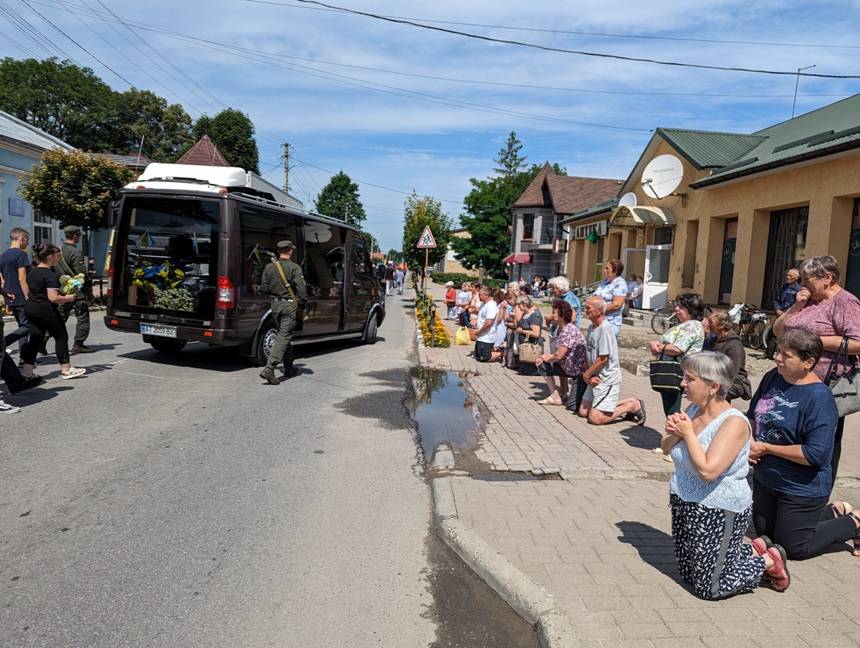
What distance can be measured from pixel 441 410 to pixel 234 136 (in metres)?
53.0

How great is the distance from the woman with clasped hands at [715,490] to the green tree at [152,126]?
62058 mm

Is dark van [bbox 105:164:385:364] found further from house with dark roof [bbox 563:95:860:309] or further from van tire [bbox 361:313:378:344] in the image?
house with dark roof [bbox 563:95:860:309]

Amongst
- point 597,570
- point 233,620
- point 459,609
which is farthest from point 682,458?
point 233,620

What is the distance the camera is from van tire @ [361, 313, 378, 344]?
1460 cm

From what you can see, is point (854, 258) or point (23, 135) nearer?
point (854, 258)

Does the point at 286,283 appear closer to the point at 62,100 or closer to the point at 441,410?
the point at 441,410

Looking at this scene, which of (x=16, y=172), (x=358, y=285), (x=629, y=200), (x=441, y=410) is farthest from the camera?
(x=16, y=172)

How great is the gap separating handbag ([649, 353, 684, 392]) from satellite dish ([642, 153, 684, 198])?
1443 centimetres

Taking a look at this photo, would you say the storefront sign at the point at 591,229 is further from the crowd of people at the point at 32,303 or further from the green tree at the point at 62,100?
the green tree at the point at 62,100

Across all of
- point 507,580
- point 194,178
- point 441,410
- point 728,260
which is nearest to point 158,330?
point 194,178

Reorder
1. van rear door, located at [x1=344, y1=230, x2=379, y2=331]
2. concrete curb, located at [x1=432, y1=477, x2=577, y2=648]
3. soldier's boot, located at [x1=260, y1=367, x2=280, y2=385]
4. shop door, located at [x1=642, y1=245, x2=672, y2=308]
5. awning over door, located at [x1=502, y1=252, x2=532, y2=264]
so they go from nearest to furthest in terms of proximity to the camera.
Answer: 1. concrete curb, located at [x1=432, y1=477, x2=577, y2=648]
2. soldier's boot, located at [x1=260, y1=367, x2=280, y2=385]
3. van rear door, located at [x1=344, y1=230, x2=379, y2=331]
4. shop door, located at [x1=642, y1=245, x2=672, y2=308]
5. awning over door, located at [x1=502, y1=252, x2=532, y2=264]

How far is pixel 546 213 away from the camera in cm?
4681

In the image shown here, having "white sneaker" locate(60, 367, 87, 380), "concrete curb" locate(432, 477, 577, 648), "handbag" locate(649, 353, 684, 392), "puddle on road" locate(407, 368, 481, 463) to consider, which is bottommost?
"puddle on road" locate(407, 368, 481, 463)

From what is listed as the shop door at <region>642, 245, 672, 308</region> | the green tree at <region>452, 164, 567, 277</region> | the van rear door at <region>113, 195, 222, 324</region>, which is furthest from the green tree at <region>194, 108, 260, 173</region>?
the van rear door at <region>113, 195, 222, 324</region>
